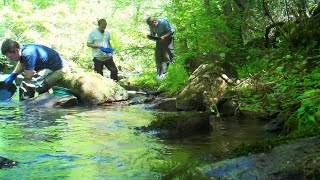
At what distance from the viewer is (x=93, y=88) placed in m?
9.23

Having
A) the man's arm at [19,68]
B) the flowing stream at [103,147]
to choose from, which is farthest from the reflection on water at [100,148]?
the man's arm at [19,68]

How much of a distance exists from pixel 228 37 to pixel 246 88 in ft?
15.4

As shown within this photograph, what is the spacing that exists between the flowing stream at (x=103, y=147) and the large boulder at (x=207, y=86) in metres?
0.79

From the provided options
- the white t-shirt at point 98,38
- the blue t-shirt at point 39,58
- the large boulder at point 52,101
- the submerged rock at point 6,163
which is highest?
the white t-shirt at point 98,38

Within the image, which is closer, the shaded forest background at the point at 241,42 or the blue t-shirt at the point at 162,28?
the shaded forest background at the point at 241,42

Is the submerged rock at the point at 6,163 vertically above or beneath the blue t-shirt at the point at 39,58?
beneath

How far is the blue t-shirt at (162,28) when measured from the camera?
11.2 meters

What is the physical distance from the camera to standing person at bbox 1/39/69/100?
820 cm

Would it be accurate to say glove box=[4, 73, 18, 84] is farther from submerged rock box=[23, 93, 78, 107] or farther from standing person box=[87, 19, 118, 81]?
standing person box=[87, 19, 118, 81]

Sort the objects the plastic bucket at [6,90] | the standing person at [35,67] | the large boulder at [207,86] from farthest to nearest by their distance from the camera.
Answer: the plastic bucket at [6,90]
the standing person at [35,67]
the large boulder at [207,86]

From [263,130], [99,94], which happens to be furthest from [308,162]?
[99,94]

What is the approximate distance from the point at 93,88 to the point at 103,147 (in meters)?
5.14

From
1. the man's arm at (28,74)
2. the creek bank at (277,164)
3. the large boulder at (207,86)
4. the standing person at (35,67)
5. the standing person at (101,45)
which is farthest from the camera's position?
the standing person at (101,45)

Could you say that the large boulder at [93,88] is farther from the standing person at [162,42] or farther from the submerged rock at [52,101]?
the standing person at [162,42]
